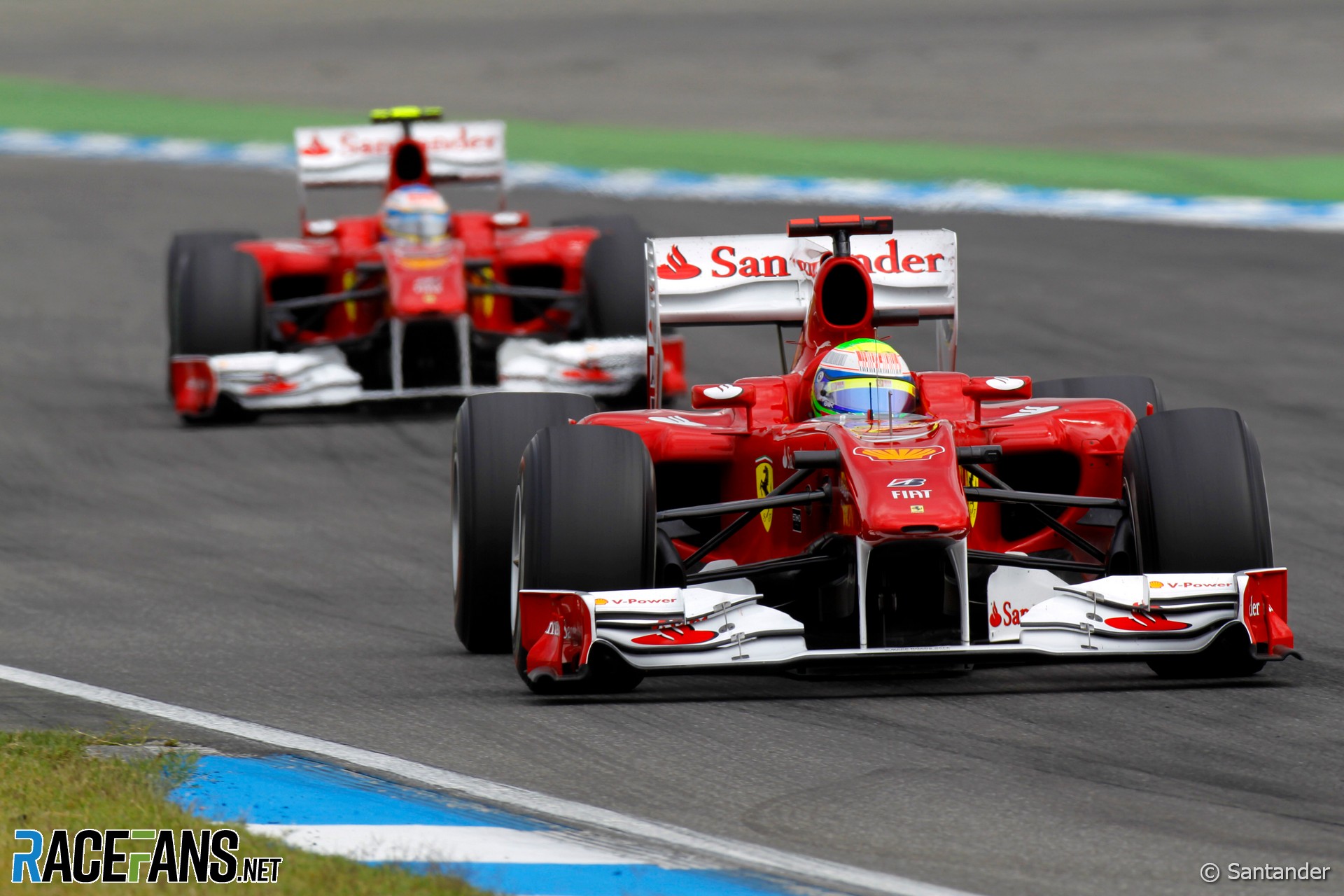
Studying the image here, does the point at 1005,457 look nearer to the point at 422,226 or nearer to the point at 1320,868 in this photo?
the point at 1320,868

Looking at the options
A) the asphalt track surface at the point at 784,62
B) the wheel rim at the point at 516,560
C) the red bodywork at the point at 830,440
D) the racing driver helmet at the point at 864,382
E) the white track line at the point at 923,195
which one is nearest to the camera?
the wheel rim at the point at 516,560

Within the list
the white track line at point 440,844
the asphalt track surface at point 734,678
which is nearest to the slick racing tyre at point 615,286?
the asphalt track surface at point 734,678

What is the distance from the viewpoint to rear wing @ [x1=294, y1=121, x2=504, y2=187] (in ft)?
56.8

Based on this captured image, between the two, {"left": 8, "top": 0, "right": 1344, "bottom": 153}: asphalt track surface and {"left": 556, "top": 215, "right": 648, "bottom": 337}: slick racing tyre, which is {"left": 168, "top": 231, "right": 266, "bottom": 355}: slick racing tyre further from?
{"left": 8, "top": 0, "right": 1344, "bottom": 153}: asphalt track surface

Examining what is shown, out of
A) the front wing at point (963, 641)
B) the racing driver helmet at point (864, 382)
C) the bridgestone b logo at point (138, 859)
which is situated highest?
the racing driver helmet at point (864, 382)

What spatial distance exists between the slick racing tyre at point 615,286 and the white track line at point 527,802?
8.19 meters

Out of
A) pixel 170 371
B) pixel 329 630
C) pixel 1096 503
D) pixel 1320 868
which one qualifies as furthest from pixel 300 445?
pixel 1320 868

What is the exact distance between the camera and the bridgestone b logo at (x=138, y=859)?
567cm

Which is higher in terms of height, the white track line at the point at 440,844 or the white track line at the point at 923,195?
the white track line at the point at 923,195

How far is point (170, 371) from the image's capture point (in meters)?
16.4

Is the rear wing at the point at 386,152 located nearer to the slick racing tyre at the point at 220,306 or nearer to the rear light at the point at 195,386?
the slick racing tyre at the point at 220,306

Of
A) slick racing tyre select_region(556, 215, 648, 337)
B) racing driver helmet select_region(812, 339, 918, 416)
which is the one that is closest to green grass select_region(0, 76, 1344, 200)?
slick racing tyre select_region(556, 215, 648, 337)

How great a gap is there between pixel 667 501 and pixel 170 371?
786cm

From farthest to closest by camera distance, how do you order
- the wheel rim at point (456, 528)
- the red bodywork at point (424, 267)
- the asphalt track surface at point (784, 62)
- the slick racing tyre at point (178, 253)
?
the asphalt track surface at point (784, 62)
the slick racing tyre at point (178, 253)
the red bodywork at point (424, 267)
the wheel rim at point (456, 528)
